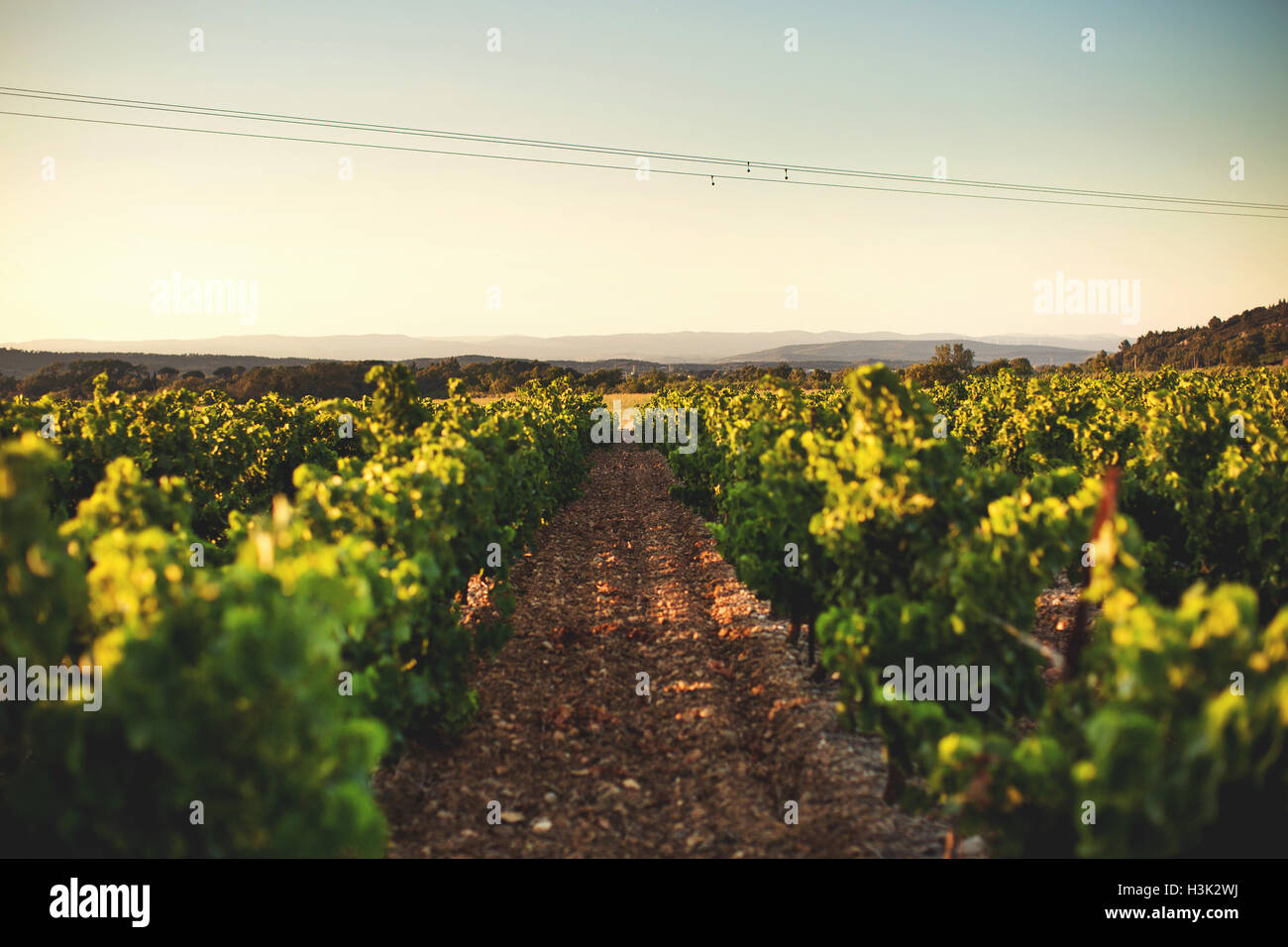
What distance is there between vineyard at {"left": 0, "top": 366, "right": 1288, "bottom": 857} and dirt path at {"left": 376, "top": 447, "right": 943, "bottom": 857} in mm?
48

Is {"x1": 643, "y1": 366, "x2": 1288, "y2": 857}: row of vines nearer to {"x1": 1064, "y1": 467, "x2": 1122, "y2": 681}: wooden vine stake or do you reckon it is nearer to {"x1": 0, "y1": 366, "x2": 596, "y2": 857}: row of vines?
{"x1": 1064, "y1": 467, "x2": 1122, "y2": 681}: wooden vine stake

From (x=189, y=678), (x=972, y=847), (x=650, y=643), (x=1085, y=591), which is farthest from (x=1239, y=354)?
(x=189, y=678)

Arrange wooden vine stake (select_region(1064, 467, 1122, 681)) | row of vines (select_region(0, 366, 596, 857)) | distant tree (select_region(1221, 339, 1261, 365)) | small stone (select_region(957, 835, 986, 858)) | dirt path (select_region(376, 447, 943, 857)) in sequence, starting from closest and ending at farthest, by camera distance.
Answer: row of vines (select_region(0, 366, 596, 857)) < wooden vine stake (select_region(1064, 467, 1122, 681)) < small stone (select_region(957, 835, 986, 858)) < dirt path (select_region(376, 447, 943, 857)) < distant tree (select_region(1221, 339, 1261, 365))

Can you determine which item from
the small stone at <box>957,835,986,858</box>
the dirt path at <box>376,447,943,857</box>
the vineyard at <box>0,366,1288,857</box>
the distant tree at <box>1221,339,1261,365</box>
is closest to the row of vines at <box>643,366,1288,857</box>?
the vineyard at <box>0,366,1288,857</box>

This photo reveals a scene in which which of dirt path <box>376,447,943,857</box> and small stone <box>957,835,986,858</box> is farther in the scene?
dirt path <box>376,447,943,857</box>

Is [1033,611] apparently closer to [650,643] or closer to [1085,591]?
[1085,591]

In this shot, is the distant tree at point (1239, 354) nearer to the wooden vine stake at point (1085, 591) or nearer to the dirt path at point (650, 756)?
the dirt path at point (650, 756)

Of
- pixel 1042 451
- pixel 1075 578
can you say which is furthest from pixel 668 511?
pixel 1075 578

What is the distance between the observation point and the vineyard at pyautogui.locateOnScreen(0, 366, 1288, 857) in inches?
114

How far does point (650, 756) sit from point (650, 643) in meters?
2.92

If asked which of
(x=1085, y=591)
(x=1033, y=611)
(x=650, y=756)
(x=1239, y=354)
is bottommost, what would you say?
(x=650, y=756)

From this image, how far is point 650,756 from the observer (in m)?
6.93
